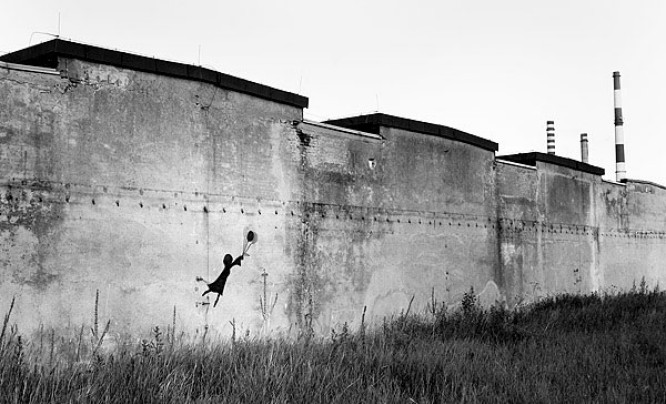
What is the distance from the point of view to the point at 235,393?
14.7 feet

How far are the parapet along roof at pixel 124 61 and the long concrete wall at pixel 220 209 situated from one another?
0.08 m

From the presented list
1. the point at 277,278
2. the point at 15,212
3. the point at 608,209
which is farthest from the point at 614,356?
the point at 608,209

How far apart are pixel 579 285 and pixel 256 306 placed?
24.6 feet

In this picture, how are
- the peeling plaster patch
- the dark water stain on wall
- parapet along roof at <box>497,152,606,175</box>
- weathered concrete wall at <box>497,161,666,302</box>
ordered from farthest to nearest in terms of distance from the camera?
parapet along roof at <box>497,152,606,175</box>
weathered concrete wall at <box>497,161,666,302</box>
the peeling plaster patch
the dark water stain on wall

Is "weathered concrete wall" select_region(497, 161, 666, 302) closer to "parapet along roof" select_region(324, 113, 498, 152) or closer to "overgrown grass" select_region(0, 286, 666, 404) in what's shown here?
"parapet along roof" select_region(324, 113, 498, 152)

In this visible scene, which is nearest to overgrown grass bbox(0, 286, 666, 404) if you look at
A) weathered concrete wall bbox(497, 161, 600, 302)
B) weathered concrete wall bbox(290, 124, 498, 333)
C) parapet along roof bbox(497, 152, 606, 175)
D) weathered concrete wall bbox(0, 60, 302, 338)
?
weathered concrete wall bbox(0, 60, 302, 338)

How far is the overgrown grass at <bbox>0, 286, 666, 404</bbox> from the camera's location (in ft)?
14.0

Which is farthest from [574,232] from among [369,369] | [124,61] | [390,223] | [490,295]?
[124,61]

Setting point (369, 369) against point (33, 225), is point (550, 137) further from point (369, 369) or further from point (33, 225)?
point (33, 225)

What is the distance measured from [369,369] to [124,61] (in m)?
3.25

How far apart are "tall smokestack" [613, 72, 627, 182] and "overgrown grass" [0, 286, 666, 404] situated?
10.2 metres

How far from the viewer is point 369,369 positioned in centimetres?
539

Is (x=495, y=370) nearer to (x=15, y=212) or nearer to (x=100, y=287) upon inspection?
(x=100, y=287)

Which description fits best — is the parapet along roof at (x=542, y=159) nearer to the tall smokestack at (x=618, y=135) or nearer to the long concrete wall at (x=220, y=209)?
the long concrete wall at (x=220, y=209)
